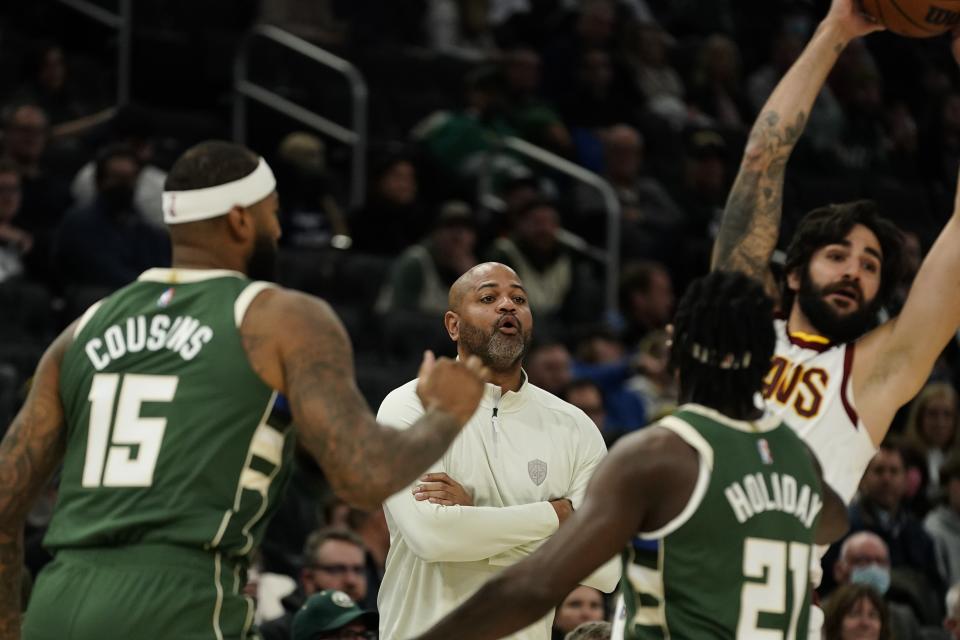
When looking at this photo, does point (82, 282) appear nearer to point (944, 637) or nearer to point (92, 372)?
point (944, 637)

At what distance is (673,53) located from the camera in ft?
57.8

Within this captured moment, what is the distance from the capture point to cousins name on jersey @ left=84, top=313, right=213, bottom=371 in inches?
175

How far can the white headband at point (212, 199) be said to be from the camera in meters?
4.55

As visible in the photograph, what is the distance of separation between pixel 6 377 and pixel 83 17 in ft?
18.0

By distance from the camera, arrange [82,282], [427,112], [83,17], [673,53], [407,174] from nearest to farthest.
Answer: [82,282]
[407,174]
[83,17]
[427,112]
[673,53]

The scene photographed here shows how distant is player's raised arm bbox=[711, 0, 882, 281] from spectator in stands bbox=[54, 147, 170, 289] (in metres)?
6.01

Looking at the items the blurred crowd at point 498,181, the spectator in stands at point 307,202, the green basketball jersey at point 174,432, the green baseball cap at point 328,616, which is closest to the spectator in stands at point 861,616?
the blurred crowd at point 498,181

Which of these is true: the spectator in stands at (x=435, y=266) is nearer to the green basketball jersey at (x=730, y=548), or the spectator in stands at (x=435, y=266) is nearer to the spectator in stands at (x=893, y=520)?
the spectator in stands at (x=893, y=520)

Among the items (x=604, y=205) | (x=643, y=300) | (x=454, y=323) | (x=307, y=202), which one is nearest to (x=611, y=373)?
(x=643, y=300)

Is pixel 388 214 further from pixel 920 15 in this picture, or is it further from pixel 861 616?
pixel 920 15

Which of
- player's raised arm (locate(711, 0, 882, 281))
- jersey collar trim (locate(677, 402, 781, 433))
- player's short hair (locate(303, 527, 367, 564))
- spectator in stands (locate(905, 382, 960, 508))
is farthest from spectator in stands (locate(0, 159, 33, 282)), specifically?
jersey collar trim (locate(677, 402, 781, 433))

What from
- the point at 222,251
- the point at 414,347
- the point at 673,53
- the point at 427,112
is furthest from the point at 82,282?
the point at 673,53

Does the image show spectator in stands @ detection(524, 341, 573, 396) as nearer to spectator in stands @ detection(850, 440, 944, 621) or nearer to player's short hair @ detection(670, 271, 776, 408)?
spectator in stands @ detection(850, 440, 944, 621)

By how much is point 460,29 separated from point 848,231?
11.1m
